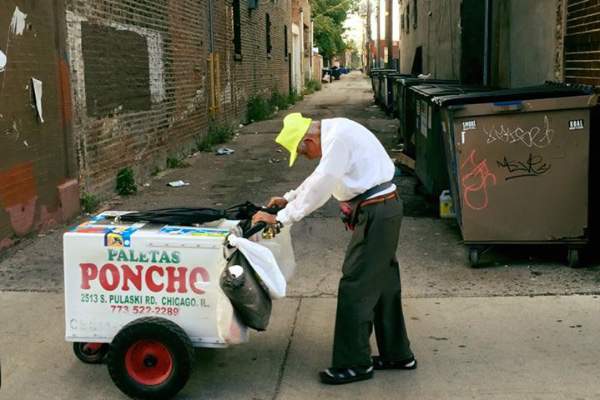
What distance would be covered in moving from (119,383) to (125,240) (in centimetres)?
75


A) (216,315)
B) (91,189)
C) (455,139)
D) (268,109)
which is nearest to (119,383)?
(216,315)

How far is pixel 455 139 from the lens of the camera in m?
6.25

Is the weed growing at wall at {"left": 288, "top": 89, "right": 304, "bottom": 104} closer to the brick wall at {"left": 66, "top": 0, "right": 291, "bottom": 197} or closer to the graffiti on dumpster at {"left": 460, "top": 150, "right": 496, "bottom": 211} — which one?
the brick wall at {"left": 66, "top": 0, "right": 291, "bottom": 197}

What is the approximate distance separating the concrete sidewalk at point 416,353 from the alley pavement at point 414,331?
0.04 feet

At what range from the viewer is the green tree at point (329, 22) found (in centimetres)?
6162

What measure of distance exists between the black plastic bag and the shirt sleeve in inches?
13.2

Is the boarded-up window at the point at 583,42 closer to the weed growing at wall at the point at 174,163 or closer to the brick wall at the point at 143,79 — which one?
the brick wall at the point at 143,79

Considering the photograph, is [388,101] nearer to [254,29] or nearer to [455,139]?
[254,29]

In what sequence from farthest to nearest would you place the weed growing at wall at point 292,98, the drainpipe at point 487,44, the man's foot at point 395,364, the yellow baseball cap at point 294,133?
1. the weed growing at wall at point 292,98
2. the drainpipe at point 487,44
3. the man's foot at point 395,364
4. the yellow baseball cap at point 294,133

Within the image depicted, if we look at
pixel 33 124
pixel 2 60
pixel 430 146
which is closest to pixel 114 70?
pixel 33 124

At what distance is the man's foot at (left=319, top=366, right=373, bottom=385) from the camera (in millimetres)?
4230

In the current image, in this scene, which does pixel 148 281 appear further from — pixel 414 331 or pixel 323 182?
pixel 414 331

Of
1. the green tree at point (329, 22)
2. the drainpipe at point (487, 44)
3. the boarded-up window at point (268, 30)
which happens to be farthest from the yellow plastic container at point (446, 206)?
the green tree at point (329, 22)

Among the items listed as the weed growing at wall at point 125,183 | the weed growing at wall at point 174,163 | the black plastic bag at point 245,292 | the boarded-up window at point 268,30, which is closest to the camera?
the black plastic bag at point 245,292
